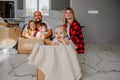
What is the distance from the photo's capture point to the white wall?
4.09 m

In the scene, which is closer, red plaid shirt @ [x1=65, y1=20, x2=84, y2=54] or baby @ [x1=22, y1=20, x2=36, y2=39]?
baby @ [x1=22, y1=20, x2=36, y2=39]

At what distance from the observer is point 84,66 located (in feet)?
7.82

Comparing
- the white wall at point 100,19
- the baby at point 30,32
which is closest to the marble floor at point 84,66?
the baby at point 30,32

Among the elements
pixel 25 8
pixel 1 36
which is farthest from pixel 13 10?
pixel 1 36

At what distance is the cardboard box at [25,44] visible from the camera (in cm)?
284

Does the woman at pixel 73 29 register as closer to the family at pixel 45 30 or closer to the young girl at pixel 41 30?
the family at pixel 45 30

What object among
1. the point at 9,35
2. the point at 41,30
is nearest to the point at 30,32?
the point at 41,30

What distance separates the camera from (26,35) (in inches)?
Answer: 113

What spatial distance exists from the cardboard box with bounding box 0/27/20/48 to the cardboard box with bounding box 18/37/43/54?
0.54ft

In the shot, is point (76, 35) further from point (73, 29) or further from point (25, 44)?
point (25, 44)

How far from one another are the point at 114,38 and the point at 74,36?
55.2 inches

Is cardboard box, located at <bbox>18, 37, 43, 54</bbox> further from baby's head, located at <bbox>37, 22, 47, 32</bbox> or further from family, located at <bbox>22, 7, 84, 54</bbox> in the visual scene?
baby's head, located at <bbox>37, 22, 47, 32</bbox>

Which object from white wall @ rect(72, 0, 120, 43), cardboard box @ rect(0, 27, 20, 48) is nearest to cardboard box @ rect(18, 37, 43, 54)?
cardboard box @ rect(0, 27, 20, 48)

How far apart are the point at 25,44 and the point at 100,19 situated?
186 centimetres
